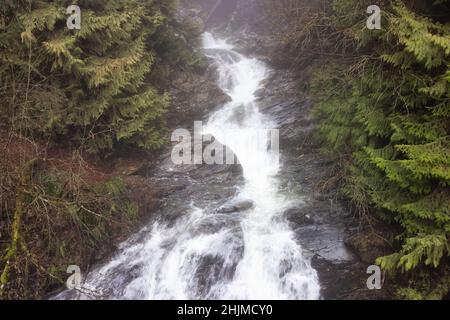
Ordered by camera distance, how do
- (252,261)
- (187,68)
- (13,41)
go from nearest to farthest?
(252,261), (13,41), (187,68)

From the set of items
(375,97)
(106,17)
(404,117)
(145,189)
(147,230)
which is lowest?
(147,230)

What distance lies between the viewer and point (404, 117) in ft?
24.7

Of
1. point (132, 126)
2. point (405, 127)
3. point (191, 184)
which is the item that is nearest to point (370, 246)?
point (405, 127)

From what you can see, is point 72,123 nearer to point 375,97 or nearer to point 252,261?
point 252,261

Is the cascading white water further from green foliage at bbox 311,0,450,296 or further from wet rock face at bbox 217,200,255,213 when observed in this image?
green foliage at bbox 311,0,450,296

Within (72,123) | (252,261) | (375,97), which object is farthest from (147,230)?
(375,97)

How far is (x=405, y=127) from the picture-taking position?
7434 mm

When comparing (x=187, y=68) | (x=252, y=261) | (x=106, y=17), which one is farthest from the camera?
(x=187, y=68)

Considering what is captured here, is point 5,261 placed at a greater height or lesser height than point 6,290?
greater

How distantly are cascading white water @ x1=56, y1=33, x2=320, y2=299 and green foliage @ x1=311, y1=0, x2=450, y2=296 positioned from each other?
1.83m

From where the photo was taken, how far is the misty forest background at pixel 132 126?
6867 millimetres

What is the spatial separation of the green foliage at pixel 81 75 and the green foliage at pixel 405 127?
18.7 feet

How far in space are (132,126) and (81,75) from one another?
1.92 m
